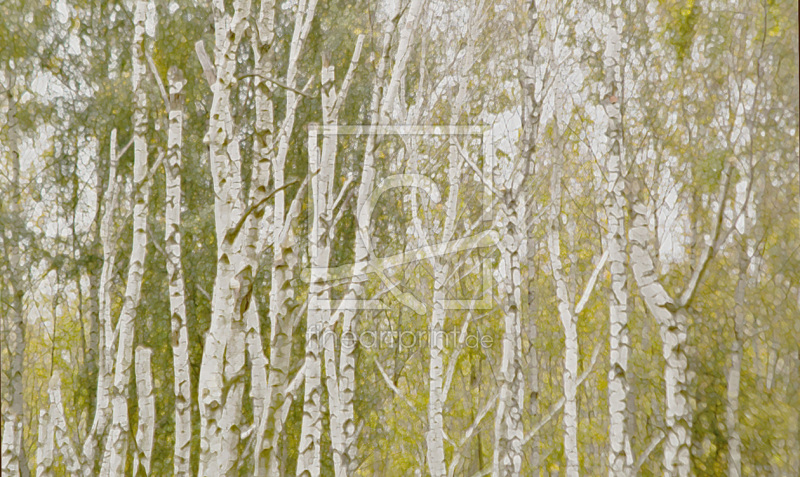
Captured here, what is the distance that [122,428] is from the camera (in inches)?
168

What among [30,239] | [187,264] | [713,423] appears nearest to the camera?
[713,423]

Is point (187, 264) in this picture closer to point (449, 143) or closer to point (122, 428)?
point (122, 428)

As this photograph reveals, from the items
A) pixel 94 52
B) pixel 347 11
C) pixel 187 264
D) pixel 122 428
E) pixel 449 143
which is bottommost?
pixel 122 428

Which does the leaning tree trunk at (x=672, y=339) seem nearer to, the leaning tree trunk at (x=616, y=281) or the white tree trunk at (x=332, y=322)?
the leaning tree trunk at (x=616, y=281)

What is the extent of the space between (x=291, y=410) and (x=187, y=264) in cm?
191

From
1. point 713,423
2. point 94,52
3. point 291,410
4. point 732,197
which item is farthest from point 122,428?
point 732,197

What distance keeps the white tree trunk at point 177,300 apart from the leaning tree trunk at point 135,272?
13.9 inches

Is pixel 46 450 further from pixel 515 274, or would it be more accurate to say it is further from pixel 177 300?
pixel 515 274

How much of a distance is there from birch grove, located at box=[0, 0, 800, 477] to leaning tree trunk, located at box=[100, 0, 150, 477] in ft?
0.06

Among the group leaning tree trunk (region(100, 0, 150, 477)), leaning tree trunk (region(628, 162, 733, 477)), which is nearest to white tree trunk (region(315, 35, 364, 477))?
leaning tree trunk (region(100, 0, 150, 477))

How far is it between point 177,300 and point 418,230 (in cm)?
232

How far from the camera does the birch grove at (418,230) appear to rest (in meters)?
3.74

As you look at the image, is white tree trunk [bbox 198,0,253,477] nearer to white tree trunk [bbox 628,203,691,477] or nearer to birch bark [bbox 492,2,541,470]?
birch bark [bbox 492,2,541,470]

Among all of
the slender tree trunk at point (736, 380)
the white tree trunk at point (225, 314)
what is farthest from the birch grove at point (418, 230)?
the white tree trunk at point (225, 314)
